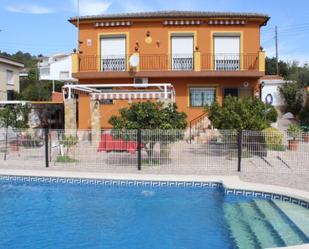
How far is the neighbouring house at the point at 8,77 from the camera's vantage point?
40.9 metres

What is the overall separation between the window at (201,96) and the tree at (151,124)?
445 inches

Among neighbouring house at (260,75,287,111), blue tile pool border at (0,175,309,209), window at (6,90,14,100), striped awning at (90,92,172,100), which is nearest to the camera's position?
blue tile pool border at (0,175,309,209)

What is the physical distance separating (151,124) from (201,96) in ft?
39.7

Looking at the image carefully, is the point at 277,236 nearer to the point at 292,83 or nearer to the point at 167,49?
the point at 167,49

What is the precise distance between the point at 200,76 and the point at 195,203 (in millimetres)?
15768

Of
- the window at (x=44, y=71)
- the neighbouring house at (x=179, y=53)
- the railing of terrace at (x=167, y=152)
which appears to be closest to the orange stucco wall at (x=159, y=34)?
the neighbouring house at (x=179, y=53)

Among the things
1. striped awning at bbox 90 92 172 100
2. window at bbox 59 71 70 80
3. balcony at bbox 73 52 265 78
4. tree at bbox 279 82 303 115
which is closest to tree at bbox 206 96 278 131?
striped awning at bbox 90 92 172 100

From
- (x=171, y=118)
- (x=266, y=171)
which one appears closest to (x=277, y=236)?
(x=266, y=171)

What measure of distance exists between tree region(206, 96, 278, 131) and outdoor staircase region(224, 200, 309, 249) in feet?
19.1

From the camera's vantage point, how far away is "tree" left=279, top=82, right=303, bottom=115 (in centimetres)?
4097

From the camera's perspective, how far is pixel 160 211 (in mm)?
11750

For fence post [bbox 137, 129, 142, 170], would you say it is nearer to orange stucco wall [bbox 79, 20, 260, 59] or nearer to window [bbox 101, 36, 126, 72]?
window [bbox 101, 36, 126, 72]

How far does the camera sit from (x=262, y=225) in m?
9.99

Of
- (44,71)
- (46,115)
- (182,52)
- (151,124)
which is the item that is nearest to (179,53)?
(182,52)
